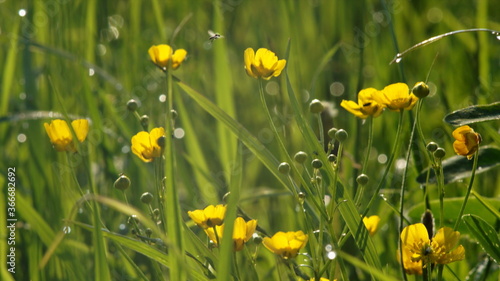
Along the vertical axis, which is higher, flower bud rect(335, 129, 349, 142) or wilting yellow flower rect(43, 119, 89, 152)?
wilting yellow flower rect(43, 119, 89, 152)

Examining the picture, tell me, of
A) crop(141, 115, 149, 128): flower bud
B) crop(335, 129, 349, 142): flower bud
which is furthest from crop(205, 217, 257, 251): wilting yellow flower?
crop(141, 115, 149, 128): flower bud

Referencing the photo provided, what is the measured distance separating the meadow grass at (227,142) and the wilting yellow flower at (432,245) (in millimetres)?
31

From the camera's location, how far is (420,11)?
8.45ft

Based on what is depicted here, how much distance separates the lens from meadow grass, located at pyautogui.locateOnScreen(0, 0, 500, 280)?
0.90 m

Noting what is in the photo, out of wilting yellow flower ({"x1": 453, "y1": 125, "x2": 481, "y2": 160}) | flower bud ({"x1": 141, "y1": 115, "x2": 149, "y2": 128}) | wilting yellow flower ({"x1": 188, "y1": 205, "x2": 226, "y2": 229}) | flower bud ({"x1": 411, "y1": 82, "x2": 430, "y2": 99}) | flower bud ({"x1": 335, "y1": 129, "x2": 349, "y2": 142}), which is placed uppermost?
flower bud ({"x1": 141, "y1": 115, "x2": 149, "y2": 128})

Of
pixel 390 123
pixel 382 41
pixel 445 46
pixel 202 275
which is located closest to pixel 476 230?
pixel 202 275

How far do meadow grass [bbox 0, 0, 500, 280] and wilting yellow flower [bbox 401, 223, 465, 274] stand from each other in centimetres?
3

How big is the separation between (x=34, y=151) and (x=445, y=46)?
63.6 inches

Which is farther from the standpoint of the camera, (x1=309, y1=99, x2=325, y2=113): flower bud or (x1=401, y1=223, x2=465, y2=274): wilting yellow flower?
(x1=309, y1=99, x2=325, y2=113): flower bud

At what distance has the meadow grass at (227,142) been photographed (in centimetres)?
90

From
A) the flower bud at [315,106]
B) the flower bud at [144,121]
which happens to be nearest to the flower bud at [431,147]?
the flower bud at [315,106]

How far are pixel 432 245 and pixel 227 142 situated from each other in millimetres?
802

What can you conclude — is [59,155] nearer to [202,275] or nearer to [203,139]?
[203,139]

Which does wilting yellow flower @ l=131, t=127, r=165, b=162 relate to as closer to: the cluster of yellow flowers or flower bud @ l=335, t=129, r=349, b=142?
the cluster of yellow flowers
